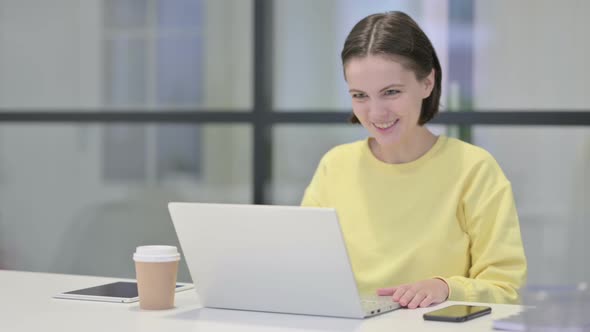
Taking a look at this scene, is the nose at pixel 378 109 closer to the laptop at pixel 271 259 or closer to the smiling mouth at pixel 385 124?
the smiling mouth at pixel 385 124

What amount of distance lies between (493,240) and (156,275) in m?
0.75

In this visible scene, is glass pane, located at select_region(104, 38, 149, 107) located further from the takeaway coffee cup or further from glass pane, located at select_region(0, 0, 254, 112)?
the takeaway coffee cup

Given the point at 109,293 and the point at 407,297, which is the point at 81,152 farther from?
the point at 407,297

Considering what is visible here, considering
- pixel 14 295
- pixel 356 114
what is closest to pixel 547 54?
pixel 356 114

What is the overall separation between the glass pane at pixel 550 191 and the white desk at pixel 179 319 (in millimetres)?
1617

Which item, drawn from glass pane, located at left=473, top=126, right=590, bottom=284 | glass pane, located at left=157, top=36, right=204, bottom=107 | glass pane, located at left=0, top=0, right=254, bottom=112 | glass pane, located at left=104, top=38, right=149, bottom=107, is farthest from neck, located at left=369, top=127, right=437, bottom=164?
glass pane, located at left=104, top=38, right=149, bottom=107

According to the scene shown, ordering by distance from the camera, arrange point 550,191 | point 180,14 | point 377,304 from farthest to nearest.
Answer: point 180,14 < point 550,191 < point 377,304

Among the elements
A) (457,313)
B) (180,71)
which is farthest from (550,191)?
(457,313)

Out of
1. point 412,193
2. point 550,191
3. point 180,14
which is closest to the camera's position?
point 412,193

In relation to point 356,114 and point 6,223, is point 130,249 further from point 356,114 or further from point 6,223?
point 356,114

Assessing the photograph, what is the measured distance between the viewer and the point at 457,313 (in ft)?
5.09

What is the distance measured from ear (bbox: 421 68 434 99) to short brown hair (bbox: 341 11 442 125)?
19 mm

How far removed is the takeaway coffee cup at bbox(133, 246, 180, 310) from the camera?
5.38ft

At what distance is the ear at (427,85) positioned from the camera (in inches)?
84.6
